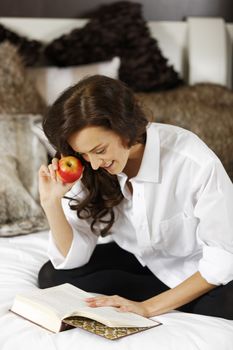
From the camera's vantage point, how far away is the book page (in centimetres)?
146

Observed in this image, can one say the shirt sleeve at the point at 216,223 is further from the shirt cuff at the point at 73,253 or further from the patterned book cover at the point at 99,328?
the shirt cuff at the point at 73,253

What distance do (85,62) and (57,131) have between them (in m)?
1.49

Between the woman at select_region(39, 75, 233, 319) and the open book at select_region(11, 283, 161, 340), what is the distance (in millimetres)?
52

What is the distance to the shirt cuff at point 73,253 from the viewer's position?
1836 mm

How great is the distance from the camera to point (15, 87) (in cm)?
272

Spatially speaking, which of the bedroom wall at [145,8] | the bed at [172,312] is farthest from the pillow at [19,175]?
the bedroom wall at [145,8]

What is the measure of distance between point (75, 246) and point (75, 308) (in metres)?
0.34

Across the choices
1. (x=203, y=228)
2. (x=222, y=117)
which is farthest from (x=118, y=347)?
(x=222, y=117)

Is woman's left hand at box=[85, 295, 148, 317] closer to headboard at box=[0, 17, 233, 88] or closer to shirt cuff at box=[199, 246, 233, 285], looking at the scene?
shirt cuff at box=[199, 246, 233, 285]

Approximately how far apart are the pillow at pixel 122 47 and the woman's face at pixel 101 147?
1.48m

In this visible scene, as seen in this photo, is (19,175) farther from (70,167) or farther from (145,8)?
(145,8)

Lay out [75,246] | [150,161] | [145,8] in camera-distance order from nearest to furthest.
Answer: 1. [150,161]
2. [75,246]
3. [145,8]

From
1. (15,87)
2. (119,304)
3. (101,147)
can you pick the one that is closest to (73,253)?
(119,304)

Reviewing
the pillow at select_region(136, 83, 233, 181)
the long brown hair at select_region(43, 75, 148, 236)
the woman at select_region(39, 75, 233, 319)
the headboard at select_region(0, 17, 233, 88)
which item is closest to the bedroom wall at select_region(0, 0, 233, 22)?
the headboard at select_region(0, 17, 233, 88)
